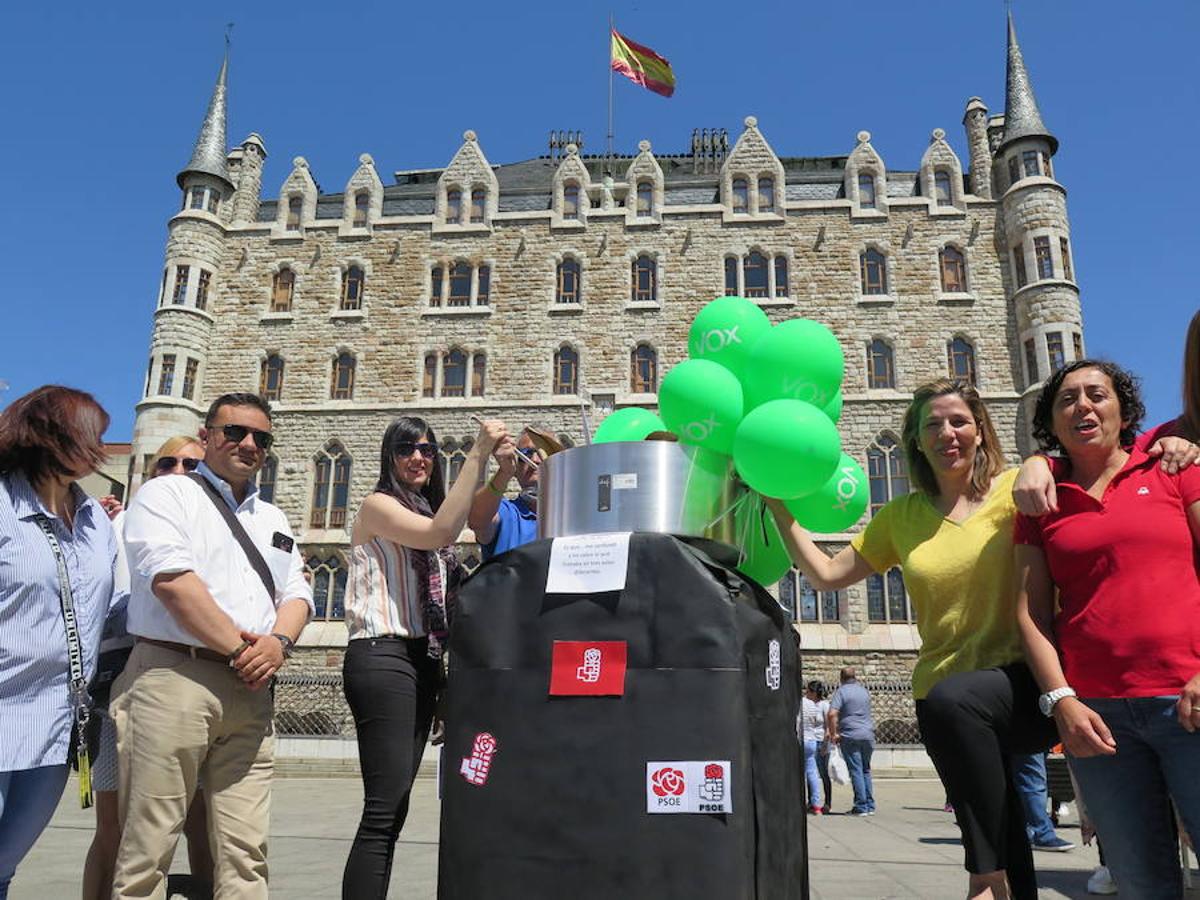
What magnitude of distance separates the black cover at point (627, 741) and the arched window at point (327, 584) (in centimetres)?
2038

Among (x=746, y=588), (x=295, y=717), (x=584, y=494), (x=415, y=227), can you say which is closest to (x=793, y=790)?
(x=746, y=588)

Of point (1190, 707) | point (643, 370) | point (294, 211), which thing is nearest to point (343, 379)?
point (294, 211)

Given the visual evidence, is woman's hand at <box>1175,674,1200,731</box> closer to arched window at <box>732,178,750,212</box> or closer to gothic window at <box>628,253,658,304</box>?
gothic window at <box>628,253,658,304</box>

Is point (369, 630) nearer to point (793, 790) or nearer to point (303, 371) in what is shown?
point (793, 790)

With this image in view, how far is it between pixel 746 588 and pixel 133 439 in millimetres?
23673

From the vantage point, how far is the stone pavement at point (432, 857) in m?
3.96

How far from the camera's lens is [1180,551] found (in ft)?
7.01

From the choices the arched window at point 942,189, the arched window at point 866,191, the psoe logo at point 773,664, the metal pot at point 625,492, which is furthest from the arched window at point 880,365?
the psoe logo at point 773,664

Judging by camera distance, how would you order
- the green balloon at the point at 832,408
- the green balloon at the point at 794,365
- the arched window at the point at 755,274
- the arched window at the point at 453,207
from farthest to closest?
the arched window at the point at 453,207
the arched window at the point at 755,274
the green balloon at the point at 832,408
the green balloon at the point at 794,365

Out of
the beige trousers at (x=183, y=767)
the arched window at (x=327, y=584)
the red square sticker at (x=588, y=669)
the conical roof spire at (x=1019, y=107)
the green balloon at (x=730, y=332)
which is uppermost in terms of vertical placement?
the conical roof spire at (x=1019, y=107)

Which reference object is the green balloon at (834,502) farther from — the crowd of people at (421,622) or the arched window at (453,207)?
the arched window at (453,207)

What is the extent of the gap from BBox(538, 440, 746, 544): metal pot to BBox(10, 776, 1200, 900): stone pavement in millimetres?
2390

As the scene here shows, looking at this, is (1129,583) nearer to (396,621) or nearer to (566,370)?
(396,621)

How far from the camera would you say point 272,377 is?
23156 millimetres
